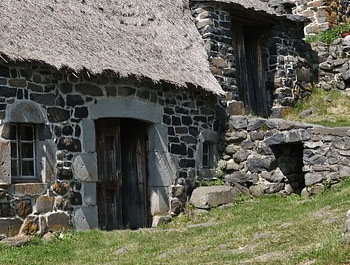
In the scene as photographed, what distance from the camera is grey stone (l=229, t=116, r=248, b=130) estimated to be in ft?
45.0

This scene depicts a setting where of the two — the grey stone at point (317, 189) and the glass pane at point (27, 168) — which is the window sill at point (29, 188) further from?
the grey stone at point (317, 189)

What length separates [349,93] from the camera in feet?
55.9

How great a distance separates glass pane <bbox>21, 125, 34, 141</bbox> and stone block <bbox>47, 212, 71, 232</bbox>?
125 cm

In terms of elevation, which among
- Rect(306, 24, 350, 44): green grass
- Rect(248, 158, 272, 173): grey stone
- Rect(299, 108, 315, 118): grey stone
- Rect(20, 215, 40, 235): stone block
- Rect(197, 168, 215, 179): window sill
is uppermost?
Rect(306, 24, 350, 44): green grass

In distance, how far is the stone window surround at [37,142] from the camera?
33.1 ft

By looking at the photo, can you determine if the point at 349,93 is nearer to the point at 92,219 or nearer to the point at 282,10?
the point at 282,10

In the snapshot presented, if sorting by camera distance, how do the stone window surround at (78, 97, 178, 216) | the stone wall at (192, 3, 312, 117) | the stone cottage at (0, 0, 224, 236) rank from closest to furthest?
1. the stone cottage at (0, 0, 224, 236)
2. the stone window surround at (78, 97, 178, 216)
3. the stone wall at (192, 3, 312, 117)

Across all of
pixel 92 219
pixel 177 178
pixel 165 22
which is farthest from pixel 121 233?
pixel 165 22

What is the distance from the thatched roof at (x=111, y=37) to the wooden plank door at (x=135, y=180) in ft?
4.26

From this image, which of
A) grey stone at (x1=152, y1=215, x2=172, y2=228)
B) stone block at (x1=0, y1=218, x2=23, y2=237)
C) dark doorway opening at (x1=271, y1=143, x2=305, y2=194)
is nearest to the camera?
stone block at (x1=0, y1=218, x2=23, y2=237)

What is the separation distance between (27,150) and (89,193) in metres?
1.27

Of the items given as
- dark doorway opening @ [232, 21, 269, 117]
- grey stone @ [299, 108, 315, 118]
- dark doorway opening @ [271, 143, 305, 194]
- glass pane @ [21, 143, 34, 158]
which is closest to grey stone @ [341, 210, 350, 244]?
glass pane @ [21, 143, 34, 158]

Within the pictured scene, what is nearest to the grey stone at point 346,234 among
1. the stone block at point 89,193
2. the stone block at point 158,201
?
the stone block at point 89,193

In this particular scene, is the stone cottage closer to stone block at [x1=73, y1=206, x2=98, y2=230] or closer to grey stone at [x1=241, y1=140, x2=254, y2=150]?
stone block at [x1=73, y1=206, x2=98, y2=230]
